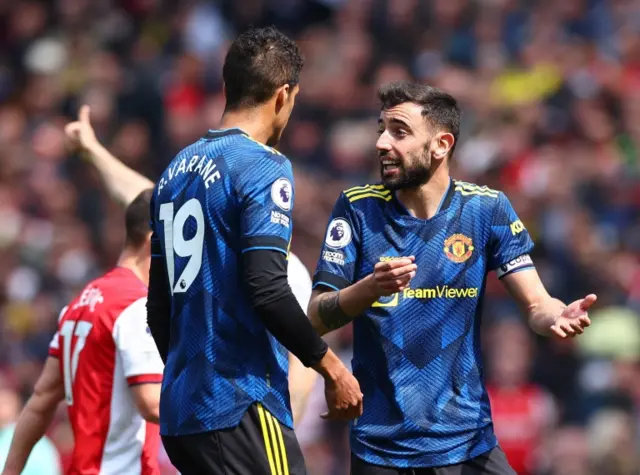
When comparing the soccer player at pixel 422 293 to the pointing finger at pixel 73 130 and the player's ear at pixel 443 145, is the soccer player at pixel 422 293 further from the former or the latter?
the pointing finger at pixel 73 130

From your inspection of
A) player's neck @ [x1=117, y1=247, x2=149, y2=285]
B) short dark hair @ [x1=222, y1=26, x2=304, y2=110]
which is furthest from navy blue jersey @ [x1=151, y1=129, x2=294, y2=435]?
player's neck @ [x1=117, y1=247, x2=149, y2=285]

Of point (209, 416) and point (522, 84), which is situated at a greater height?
point (522, 84)

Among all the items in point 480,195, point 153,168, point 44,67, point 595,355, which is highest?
point 44,67

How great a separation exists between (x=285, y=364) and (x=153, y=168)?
32.2 ft

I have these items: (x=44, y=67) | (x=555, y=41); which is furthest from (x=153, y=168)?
(x=555, y=41)

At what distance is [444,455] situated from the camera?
5391 mm

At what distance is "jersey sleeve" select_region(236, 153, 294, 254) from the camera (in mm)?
4629

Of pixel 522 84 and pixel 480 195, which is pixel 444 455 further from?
pixel 522 84

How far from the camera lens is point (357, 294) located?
16.5 feet

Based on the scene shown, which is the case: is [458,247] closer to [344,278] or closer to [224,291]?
[344,278]

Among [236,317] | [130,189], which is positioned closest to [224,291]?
[236,317]

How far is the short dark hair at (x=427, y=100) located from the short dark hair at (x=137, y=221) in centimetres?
123

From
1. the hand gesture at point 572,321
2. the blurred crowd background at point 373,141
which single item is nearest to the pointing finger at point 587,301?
the hand gesture at point 572,321

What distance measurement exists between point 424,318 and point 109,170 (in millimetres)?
2214
